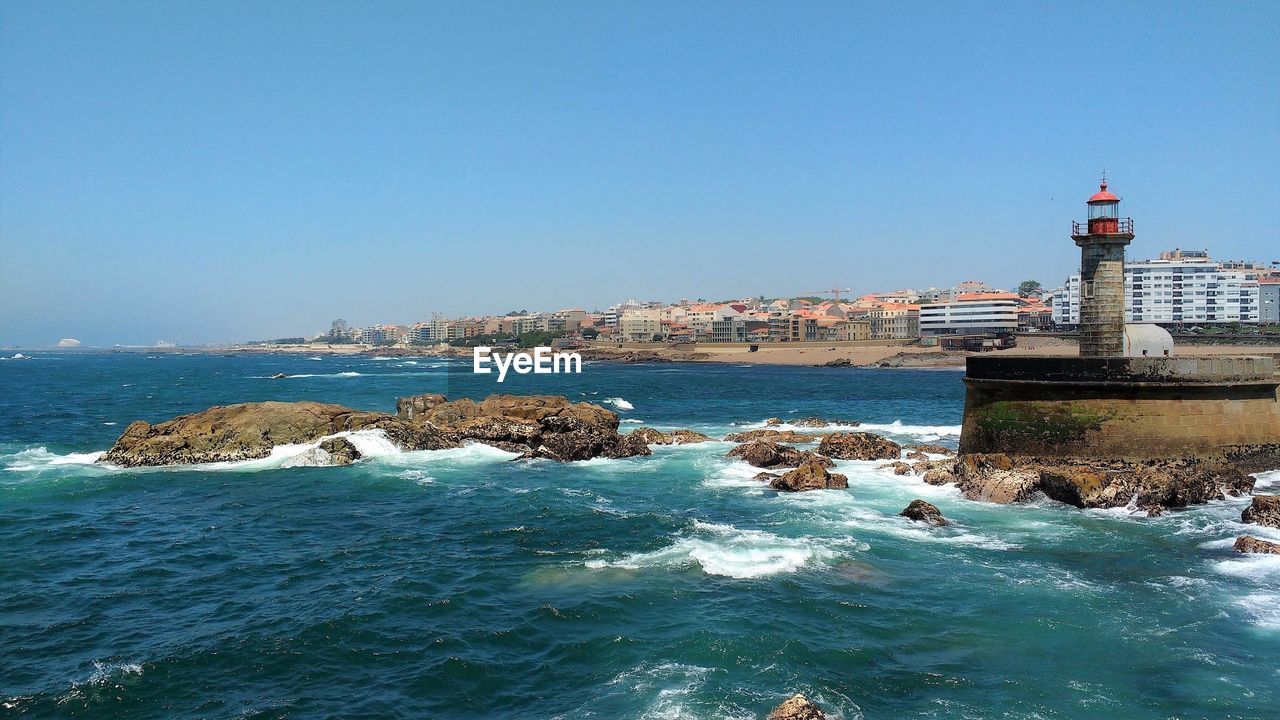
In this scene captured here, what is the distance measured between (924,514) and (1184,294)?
555 feet

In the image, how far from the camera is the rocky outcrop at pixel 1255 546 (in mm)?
18156

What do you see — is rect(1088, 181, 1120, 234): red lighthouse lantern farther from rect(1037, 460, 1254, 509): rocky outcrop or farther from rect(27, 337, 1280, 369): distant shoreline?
rect(27, 337, 1280, 369): distant shoreline

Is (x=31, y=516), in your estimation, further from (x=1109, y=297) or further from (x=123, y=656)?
(x=1109, y=297)

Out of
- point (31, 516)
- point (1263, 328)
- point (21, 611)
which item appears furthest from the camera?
point (1263, 328)

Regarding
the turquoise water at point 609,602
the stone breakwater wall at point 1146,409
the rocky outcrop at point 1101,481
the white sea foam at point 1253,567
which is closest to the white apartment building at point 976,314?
the stone breakwater wall at point 1146,409

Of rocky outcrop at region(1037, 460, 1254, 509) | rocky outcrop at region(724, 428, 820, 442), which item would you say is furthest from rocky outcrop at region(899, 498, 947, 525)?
rocky outcrop at region(724, 428, 820, 442)

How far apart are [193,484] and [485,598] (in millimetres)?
16966

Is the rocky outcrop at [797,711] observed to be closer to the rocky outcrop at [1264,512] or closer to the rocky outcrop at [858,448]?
Answer: the rocky outcrop at [1264,512]

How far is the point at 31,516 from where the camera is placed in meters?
23.5

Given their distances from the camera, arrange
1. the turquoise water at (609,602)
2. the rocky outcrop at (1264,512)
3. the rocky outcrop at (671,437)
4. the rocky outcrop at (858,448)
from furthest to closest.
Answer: the rocky outcrop at (671,437) < the rocky outcrop at (858,448) < the rocky outcrop at (1264,512) < the turquoise water at (609,602)

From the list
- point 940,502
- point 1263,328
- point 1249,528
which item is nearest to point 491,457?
point 940,502

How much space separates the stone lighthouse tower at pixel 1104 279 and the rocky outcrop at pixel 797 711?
73.3 ft
